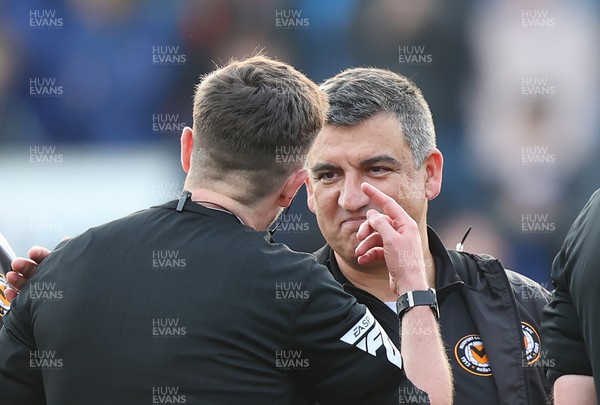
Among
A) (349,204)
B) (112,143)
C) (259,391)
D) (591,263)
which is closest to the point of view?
(259,391)

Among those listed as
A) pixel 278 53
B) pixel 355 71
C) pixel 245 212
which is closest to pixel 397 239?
pixel 245 212

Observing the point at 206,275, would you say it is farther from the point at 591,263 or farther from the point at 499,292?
the point at 499,292

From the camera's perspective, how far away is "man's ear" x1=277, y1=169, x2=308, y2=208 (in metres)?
2.06

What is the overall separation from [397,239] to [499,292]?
79 cm

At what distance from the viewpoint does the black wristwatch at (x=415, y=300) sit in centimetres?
214

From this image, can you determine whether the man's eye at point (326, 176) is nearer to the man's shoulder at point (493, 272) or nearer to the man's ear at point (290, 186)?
the man's shoulder at point (493, 272)

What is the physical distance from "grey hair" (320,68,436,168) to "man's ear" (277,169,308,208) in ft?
2.95

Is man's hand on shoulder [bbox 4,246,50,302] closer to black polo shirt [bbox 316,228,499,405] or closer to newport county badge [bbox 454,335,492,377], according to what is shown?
black polo shirt [bbox 316,228,499,405]

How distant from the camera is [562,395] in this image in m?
2.18

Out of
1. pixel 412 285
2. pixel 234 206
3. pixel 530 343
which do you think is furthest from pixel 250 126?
pixel 530 343

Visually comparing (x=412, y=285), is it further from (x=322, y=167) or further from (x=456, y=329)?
(x=322, y=167)

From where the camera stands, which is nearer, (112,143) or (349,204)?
(349,204)

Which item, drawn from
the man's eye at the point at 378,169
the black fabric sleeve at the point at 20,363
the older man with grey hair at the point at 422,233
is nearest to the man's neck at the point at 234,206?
the black fabric sleeve at the point at 20,363

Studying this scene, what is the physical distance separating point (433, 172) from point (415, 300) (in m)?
1.02
